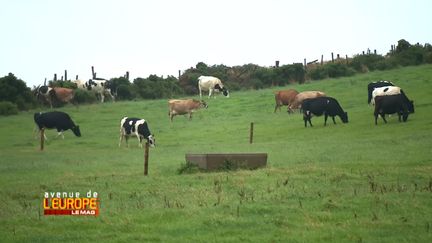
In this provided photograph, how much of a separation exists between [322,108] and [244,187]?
22898 mm

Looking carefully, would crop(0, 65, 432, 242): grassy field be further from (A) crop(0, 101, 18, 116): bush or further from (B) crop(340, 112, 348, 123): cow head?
(A) crop(0, 101, 18, 116): bush

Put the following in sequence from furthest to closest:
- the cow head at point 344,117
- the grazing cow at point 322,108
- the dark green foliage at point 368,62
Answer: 1. the dark green foliage at point 368,62
2. the grazing cow at point 322,108
3. the cow head at point 344,117

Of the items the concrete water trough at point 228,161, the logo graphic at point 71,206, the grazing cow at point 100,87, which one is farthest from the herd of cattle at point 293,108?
the logo graphic at point 71,206

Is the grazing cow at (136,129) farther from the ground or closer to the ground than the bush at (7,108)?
closer to the ground

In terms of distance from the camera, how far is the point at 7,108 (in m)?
49.8

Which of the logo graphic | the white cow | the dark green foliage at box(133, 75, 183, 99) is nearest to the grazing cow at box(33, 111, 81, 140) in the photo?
the white cow

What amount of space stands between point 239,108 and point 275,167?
27.5 meters

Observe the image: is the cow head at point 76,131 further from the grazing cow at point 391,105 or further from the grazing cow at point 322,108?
the grazing cow at point 391,105

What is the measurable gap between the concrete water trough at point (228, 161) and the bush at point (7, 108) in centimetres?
3288

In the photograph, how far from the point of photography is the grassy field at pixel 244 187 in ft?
37.2

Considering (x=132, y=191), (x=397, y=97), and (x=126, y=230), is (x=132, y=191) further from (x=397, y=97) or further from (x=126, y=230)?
(x=397, y=97)

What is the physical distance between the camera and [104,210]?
529 inches

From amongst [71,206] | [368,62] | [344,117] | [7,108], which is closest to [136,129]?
[344,117]

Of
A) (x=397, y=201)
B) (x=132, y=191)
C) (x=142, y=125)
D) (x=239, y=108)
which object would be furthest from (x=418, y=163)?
(x=239, y=108)
